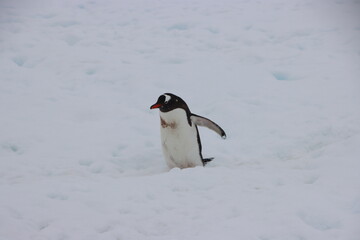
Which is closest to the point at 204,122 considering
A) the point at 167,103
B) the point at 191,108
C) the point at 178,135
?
the point at 178,135

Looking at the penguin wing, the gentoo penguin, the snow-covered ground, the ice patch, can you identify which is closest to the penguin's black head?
the gentoo penguin

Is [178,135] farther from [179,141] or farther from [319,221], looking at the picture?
[319,221]

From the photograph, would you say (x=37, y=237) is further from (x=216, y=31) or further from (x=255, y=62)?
(x=216, y=31)

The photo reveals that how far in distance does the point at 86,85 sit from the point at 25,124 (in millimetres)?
1582

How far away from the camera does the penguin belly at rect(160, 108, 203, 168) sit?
3.80 m

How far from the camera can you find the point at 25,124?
4.50 metres

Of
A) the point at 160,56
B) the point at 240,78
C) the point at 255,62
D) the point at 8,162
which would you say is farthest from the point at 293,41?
the point at 8,162

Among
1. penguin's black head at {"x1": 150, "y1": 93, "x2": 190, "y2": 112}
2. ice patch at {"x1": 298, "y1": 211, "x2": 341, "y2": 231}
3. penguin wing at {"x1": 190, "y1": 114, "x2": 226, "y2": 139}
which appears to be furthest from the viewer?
penguin wing at {"x1": 190, "y1": 114, "x2": 226, "y2": 139}

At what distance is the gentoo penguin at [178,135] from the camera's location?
3773mm

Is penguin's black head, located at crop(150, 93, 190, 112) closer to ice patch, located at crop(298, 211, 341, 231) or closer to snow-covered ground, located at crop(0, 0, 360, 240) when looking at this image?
snow-covered ground, located at crop(0, 0, 360, 240)

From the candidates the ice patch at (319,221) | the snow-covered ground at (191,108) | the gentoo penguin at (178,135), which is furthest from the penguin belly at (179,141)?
the ice patch at (319,221)

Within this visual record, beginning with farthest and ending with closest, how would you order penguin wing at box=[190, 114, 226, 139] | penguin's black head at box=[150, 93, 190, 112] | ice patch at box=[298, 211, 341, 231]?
1. penguin wing at box=[190, 114, 226, 139]
2. penguin's black head at box=[150, 93, 190, 112]
3. ice patch at box=[298, 211, 341, 231]

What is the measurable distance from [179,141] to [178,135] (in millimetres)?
58

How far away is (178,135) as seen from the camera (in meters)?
3.84
